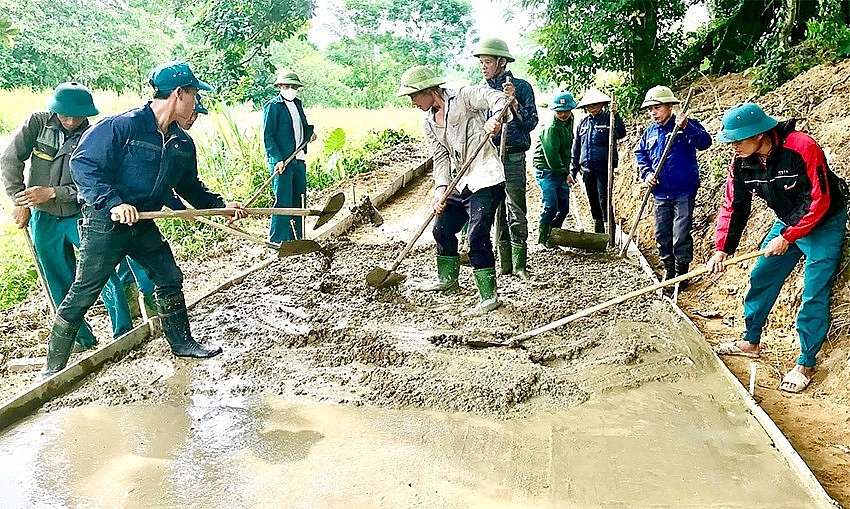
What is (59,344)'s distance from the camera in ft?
12.3

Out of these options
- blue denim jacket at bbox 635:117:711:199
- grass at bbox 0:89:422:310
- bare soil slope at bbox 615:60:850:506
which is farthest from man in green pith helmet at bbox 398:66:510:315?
grass at bbox 0:89:422:310

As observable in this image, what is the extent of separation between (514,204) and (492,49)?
4.26 feet

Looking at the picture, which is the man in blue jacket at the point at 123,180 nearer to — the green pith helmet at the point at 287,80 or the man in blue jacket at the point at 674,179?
the green pith helmet at the point at 287,80

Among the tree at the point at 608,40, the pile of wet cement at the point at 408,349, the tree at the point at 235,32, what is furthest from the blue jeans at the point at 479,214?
the tree at the point at 235,32

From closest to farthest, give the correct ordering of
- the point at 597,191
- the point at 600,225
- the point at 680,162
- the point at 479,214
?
the point at 479,214
the point at 680,162
the point at 597,191
the point at 600,225

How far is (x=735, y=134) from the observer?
362cm

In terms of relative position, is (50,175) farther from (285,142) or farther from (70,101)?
(285,142)

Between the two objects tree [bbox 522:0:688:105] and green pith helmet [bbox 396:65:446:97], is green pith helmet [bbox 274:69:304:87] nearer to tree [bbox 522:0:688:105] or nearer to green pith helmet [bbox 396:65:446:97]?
green pith helmet [bbox 396:65:446:97]

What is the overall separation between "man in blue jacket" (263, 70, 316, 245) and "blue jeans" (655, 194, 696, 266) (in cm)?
348

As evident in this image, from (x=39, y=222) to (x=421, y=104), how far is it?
2.60m

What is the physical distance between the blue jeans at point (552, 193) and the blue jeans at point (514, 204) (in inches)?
40.5

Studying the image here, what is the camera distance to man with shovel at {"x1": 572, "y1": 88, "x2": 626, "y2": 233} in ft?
20.8

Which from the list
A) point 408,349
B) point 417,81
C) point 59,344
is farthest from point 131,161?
point 408,349

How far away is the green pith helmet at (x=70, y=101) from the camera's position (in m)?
3.96
